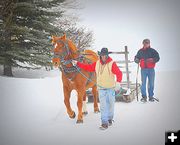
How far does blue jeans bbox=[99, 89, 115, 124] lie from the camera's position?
10.6 feet

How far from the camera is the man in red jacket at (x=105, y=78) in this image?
3170 mm

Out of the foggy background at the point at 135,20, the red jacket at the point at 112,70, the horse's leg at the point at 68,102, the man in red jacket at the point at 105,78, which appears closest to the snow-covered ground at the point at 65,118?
the horse's leg at the point at 68,102

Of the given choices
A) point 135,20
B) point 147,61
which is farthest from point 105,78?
point 135,20

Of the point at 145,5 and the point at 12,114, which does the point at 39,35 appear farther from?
the point at 145,5

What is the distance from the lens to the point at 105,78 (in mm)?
3191

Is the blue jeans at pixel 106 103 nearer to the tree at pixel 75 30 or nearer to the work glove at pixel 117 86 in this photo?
the work glove at pixel 117 86

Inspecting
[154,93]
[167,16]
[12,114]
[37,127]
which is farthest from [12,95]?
[167,16]

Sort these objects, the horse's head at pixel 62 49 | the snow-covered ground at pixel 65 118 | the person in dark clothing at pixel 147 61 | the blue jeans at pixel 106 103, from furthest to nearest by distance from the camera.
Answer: the person in dark clothing at pixel 147 61, the snow-covered ground at pixel 65 118, the blue jeans at pixel 106 103, the horse's head at pixel 62 49

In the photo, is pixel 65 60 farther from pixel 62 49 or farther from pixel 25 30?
pixel 25 30

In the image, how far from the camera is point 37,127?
3475mm

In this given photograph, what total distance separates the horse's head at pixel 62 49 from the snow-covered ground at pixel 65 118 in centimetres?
30

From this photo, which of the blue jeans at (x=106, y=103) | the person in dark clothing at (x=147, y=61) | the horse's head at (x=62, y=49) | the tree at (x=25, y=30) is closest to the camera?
the horse's head at (x=62, y=49)

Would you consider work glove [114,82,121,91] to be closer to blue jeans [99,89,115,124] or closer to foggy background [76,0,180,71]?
blue jeans [99,89,115,124]

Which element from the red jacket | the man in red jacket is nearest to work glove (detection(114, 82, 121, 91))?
the man in red jacket
